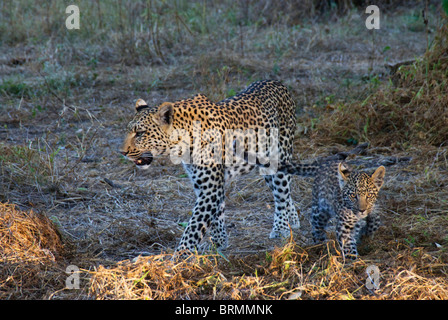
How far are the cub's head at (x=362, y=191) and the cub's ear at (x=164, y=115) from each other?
1.95 metres

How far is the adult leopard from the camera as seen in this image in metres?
5.94

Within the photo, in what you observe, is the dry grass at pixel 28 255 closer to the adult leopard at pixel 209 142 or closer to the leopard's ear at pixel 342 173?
the adult leopard at pixel 209 142

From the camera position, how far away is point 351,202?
5.49m

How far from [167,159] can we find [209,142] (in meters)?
3.04

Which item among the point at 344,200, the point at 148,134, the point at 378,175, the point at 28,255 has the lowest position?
the point at 28,255

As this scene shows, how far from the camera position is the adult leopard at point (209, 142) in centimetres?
594

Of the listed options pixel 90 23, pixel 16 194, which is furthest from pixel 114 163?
pixel 90 23

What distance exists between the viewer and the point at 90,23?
560 inches
